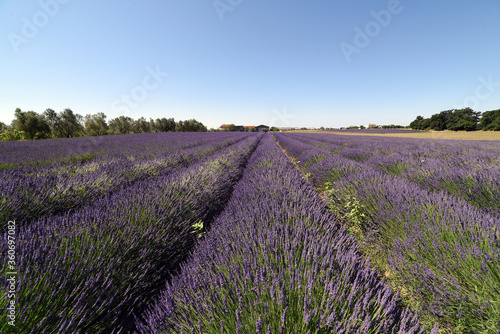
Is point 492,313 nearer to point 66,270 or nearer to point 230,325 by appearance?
point 230,325

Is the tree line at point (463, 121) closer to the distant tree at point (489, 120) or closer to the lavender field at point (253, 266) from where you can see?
the distant tree at point (489, 120)

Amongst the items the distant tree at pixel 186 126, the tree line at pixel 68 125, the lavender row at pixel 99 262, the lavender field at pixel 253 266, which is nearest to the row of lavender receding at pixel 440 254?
the lavender field at pixel 253 266

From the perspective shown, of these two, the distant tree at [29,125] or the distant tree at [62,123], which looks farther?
the distant tree at [62,123]

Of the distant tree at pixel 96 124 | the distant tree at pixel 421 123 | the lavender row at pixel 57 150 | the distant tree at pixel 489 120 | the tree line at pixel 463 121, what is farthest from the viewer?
the distant tree at pixel 421 123

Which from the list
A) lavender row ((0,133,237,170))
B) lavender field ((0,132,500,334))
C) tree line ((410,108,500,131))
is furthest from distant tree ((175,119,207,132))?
tree line ((410,108,500,131))

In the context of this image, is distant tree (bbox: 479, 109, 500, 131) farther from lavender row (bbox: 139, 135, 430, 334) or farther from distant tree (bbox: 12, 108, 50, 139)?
distant tree (bbox: 12, 108, 50, 139)

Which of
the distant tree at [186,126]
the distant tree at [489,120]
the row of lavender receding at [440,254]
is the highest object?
the distant tree at [186,126]

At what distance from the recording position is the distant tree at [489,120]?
31.5 m

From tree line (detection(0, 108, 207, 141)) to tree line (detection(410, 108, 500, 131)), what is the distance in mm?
67330

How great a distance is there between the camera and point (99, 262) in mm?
1304

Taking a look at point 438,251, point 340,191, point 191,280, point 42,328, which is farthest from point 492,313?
point 42,328

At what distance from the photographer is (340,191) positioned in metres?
3.19

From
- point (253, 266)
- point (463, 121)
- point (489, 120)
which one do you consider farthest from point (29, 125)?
point (489, 120)

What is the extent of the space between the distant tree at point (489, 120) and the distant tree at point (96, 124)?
3053 inches
